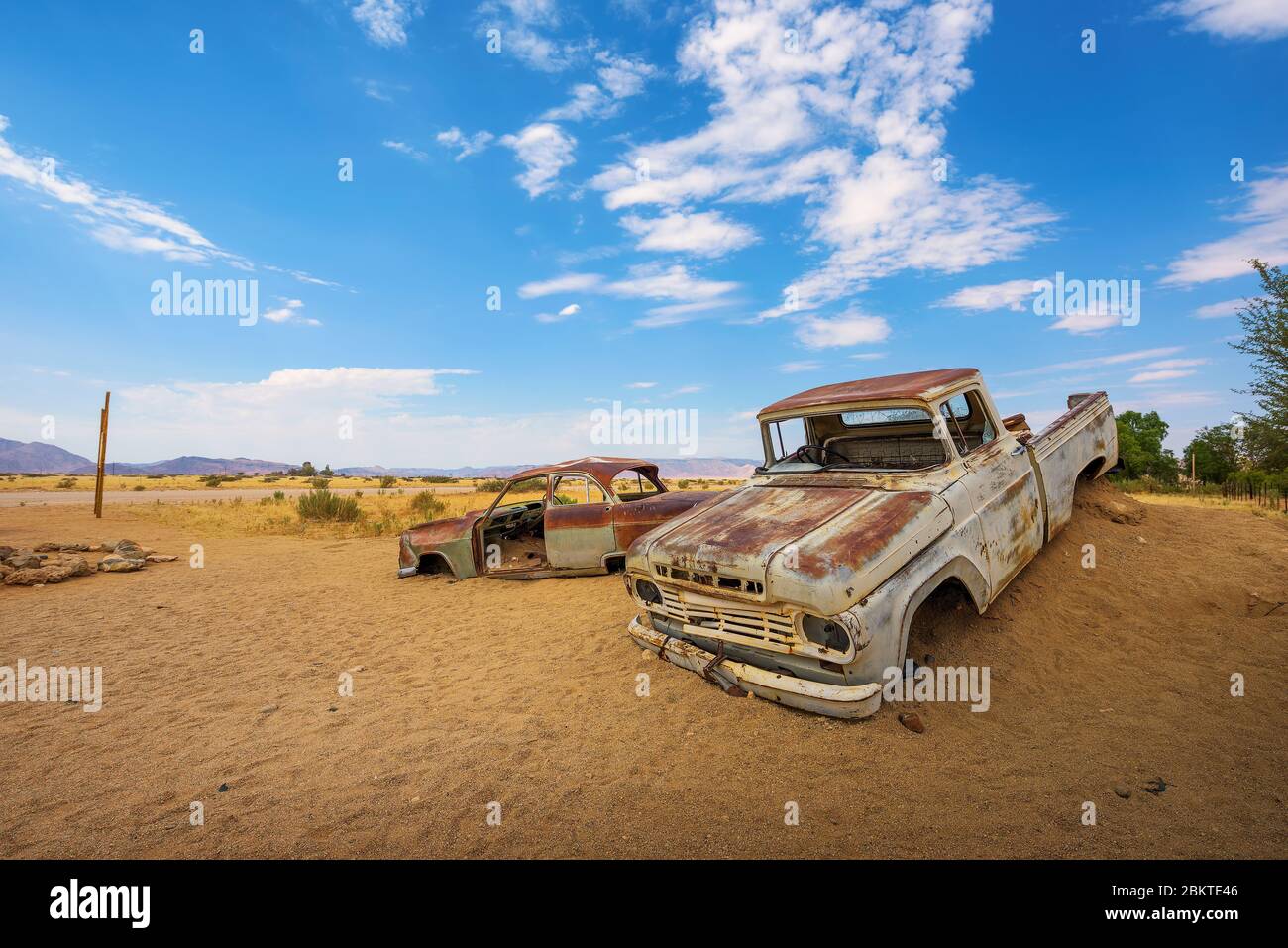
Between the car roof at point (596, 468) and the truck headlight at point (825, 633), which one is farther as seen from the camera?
the car roof at point (596, 468)

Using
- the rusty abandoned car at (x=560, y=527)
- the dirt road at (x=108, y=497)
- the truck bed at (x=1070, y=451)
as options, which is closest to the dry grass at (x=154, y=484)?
the dirt road at (x=108, y=497)

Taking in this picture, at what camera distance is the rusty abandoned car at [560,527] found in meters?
7.27

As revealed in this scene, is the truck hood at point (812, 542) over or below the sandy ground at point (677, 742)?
over

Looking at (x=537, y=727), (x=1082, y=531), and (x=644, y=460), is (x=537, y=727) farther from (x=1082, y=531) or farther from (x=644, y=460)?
(x=1082, y=531)

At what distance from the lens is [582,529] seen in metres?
7.36

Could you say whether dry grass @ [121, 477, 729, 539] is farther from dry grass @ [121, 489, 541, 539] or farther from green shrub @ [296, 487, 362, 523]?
green shrub @ [296, 487, 362, 523]

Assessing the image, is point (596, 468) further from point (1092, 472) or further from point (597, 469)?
point (1092, 472)

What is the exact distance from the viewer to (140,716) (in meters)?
4.58

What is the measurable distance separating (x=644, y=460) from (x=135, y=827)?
5.89 meters

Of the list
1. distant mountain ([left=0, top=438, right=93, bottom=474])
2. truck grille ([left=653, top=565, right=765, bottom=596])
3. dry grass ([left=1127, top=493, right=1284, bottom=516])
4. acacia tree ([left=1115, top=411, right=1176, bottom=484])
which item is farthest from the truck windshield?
distant mountain ([left=0, top=438, right=93, bottom=474])

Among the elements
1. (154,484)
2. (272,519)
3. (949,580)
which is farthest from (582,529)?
(154,484)

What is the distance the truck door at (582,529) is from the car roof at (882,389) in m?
2.67

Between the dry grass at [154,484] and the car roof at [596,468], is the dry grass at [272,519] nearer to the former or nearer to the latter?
the car roof at [596,468]
